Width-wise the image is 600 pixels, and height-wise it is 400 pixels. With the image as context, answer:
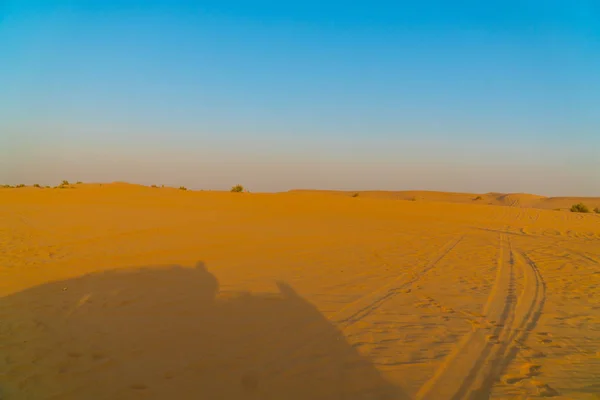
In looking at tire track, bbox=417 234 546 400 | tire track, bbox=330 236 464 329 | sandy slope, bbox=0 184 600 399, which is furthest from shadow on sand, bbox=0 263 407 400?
tire track, bbox=417 234 546 400

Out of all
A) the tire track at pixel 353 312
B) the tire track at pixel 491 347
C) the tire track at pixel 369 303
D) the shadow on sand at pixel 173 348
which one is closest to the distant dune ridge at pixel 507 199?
the tire track at pixel 369 303

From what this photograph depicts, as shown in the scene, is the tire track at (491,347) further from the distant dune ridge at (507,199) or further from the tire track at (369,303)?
the distant dune ridge at (507,199)

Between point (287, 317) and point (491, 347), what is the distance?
2.73 m

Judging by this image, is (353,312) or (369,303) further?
(369,303)

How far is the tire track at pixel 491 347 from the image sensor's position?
145 inches

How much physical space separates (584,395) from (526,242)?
12.9 metres

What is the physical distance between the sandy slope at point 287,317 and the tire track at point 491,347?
0.02m

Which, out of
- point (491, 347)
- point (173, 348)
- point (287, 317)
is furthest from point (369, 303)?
point (173, 348)

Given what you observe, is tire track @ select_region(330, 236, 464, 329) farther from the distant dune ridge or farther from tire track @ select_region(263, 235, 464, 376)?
the distant dune ridge

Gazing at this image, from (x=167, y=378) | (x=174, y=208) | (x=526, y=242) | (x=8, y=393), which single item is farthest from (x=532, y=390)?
(x=174, y=208)

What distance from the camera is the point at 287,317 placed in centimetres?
566

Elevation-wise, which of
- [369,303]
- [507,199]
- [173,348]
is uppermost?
[507,199]

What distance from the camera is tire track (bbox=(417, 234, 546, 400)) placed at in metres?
3.68

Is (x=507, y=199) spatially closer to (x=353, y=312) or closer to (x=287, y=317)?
(x=353, y=312)
